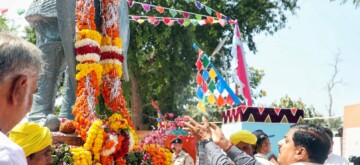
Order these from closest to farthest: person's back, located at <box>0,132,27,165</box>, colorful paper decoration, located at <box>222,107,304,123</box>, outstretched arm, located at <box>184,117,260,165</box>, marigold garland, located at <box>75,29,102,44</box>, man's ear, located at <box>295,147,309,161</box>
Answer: person's back, located at <box>0,132,27,165</box>
man's ear, located at <box>295,147,309,161</box>
outstretched arm, located at <box>184,117,260,165</box>
marigold garland, located at <box>75,29,102,44</box>
colorful paper decoration, located at <box>222,107,304,123</box>

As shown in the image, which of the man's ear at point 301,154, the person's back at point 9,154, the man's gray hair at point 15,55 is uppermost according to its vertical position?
the man's gray hair at point 15,55

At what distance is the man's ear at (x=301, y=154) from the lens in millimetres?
3197

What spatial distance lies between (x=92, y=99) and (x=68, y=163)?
2.33 ft

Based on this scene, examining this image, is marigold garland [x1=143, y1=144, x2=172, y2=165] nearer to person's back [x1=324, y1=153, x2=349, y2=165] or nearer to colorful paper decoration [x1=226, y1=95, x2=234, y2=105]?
person's back [x1=324, y1=153, x2=349, y2=165]

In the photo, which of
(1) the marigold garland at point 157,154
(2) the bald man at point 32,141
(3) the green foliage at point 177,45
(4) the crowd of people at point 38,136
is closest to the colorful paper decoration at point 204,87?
(3) the green foliage at point 177,45

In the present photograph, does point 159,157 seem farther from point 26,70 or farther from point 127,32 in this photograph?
point 26,70

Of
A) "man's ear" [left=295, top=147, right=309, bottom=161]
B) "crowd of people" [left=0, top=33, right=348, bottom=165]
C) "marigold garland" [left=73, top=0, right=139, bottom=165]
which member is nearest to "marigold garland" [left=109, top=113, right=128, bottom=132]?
"marigold garland" [left=73, top=0, right=139, bottom=165]

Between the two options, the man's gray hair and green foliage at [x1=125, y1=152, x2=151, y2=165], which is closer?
the man's gray hair

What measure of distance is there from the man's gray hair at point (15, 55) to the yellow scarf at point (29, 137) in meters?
1.64

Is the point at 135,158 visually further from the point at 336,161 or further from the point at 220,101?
the point at 220,101

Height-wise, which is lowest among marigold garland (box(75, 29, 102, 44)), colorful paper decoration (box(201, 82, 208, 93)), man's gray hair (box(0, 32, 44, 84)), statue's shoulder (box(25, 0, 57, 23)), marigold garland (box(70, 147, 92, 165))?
marigold garland (box(70, 147, 92, 165))

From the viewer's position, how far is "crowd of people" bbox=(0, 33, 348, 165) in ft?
5.57

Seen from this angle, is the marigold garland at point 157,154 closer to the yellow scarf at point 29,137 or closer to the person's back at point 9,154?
the yellow scarf at point 29,137

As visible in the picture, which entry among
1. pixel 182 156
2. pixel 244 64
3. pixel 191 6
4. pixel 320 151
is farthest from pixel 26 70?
pixel 191 6
